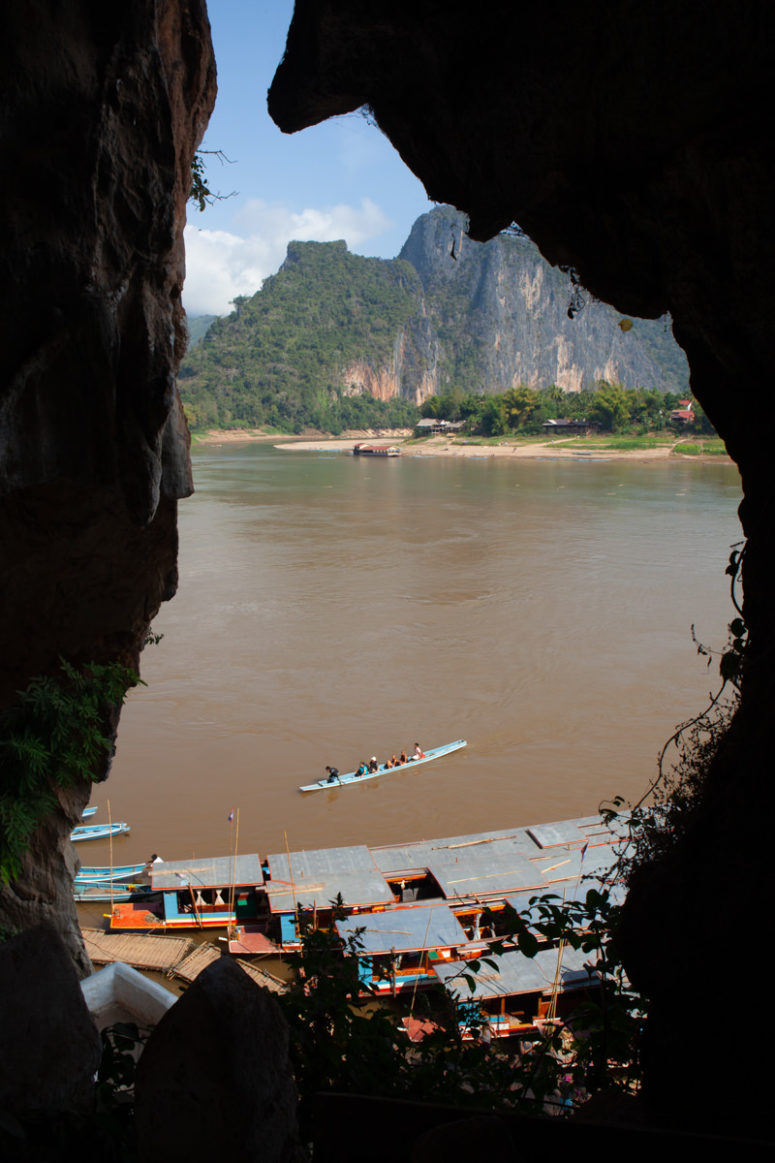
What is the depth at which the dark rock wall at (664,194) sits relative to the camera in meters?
2.17

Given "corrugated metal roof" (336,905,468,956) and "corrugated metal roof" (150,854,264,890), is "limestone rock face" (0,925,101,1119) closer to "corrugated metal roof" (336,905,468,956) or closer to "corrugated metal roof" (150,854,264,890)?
"corrugated metal roof" (336,905,468,956)

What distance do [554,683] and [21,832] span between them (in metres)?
11.1

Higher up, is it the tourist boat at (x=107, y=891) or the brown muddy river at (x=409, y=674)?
the brown muddy river at (x=409, y=674)

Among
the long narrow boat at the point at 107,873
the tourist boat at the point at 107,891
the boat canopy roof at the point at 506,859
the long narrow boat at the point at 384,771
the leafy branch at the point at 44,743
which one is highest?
the leafy branch at the point at 44,743

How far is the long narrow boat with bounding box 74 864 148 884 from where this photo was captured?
356 inches

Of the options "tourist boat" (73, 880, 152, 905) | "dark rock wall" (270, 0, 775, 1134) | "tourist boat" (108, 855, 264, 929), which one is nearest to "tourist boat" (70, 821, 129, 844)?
"tourist boat" (73, 880, 152, 905)

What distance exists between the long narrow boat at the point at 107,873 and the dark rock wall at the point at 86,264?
4817 millimetres

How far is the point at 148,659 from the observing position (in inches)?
598

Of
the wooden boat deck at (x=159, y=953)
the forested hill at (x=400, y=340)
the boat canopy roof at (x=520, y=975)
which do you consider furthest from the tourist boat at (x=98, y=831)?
the forested hill at (x=400, y=340)

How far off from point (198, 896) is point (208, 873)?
0.28 m

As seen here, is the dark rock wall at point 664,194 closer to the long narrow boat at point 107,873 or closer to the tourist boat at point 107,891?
the tourist boat at point 107,891

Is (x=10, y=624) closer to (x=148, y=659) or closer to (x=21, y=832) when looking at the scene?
(x=21, y=832)

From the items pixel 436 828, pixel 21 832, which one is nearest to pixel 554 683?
pixel 436 828

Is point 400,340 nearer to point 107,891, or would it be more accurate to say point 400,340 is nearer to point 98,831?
point 98,831
